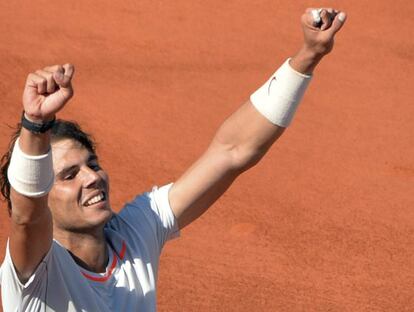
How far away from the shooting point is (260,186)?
338 inches

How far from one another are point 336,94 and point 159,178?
240cm

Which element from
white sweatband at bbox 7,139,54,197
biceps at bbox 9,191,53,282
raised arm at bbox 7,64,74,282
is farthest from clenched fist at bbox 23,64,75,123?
biceps at bbox 9,191,53,282

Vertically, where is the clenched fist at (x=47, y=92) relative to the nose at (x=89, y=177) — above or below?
above

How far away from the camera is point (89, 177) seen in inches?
157

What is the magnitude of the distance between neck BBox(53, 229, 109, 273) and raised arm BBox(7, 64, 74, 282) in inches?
18.2

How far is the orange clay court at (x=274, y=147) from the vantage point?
24.6ft

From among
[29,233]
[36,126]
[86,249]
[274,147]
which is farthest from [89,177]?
[274,147]

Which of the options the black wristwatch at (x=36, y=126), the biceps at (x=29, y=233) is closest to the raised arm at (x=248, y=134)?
the biceps at (x=29, y=233)

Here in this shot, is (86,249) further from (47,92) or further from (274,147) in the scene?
(274,147)

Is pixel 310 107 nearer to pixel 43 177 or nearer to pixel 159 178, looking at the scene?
pixel 159 178

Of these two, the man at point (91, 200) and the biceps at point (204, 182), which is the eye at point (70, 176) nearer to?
the man at point (91, 200)

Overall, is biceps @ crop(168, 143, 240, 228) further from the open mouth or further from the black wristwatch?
the black wristwatch

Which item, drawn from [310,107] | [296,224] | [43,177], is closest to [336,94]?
[310,107]

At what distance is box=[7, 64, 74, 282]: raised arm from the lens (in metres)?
3.25
